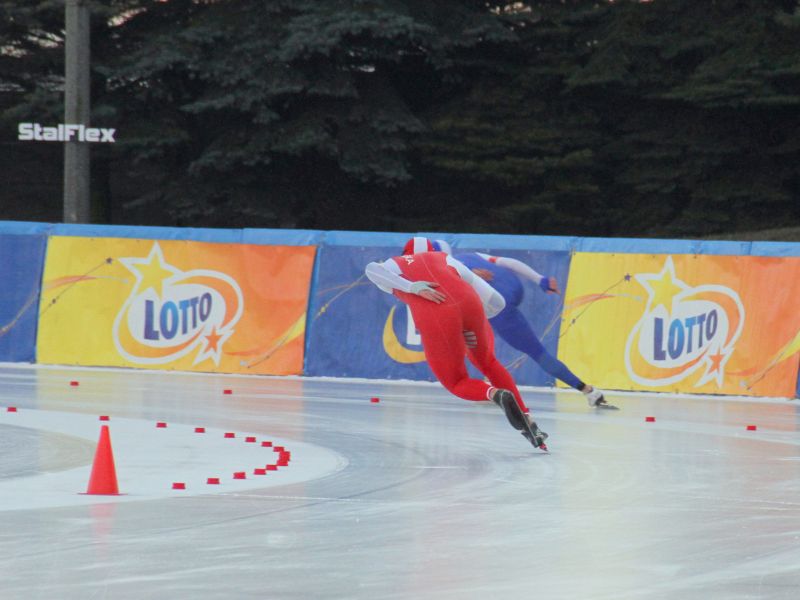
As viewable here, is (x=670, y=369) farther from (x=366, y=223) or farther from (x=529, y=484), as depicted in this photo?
(x=366, y=223)

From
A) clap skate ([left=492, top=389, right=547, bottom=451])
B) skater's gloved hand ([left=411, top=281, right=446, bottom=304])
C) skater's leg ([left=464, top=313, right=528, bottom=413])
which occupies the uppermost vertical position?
skater's gloved hand ([left=411, top=281, right=446, bottom=304])

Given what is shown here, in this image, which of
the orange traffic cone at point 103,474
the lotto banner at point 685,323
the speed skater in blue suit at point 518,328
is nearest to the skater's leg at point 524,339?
the speed skater in blue suit at point 518,328

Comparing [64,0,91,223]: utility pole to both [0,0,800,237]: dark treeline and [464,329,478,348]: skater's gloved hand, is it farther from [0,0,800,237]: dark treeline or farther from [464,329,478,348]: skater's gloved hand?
[464,329,478,348]: skater's gloved hand

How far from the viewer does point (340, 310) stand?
20.7m

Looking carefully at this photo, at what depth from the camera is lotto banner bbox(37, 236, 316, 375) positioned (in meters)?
20.9

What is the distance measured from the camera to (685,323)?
19031 mm

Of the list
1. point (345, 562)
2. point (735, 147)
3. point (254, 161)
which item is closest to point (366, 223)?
point (254, 161)

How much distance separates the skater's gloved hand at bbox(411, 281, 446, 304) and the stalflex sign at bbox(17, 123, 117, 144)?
39.5ft

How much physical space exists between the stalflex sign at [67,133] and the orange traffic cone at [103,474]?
14.4 metres

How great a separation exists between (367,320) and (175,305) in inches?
99.9

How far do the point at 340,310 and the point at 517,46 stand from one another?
53.1 ft

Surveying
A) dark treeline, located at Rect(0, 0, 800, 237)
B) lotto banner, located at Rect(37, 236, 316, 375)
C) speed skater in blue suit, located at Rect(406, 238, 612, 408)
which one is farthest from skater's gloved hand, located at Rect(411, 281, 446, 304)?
dark treeline, located at Rect(0, 0, 800, 237)

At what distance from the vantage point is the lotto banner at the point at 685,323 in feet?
61.2

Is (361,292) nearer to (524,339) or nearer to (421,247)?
(524,339)
